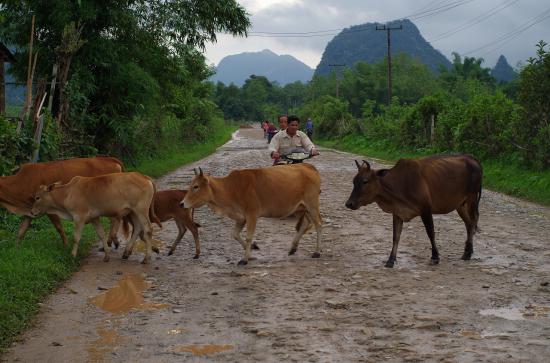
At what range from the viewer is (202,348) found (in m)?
5.50

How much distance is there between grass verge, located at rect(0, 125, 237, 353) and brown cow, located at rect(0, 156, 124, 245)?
32 centimetres

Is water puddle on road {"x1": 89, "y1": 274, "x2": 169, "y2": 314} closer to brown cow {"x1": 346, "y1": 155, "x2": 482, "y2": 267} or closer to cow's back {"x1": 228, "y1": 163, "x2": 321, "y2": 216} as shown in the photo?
cow's back {"x1": 228, "y1": 163, "x2": 321, "y2": 216}

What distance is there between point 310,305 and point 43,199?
14.1 ft

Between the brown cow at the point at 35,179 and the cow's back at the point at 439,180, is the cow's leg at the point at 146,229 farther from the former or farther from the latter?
the cow's back at the point at 439,180

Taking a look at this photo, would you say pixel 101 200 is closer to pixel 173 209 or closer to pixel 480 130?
pixel 173 209

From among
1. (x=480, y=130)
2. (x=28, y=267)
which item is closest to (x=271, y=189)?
(x=28, y=267)

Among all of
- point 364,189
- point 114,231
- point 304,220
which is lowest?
point 114,231

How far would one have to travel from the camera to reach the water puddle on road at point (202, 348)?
540cm

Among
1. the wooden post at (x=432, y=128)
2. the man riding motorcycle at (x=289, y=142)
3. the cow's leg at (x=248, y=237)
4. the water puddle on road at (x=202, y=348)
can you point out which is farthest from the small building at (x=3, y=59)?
the wooden post at (x=432, y=128)

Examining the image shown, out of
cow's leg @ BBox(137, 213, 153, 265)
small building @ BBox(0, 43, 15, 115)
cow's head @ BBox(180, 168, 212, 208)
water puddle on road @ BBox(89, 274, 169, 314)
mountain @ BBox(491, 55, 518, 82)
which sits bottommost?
water puddle on road @ BBox(89, 274, 169, 314)

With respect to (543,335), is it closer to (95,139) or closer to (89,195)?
(89,195)

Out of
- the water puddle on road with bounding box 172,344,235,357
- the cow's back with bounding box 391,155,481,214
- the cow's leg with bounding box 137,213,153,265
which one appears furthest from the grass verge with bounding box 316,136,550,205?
the water puddle on road with bounding box 172,344,235,357

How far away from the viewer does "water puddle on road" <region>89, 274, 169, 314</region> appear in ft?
22.3

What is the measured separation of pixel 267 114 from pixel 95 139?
90988 mm
